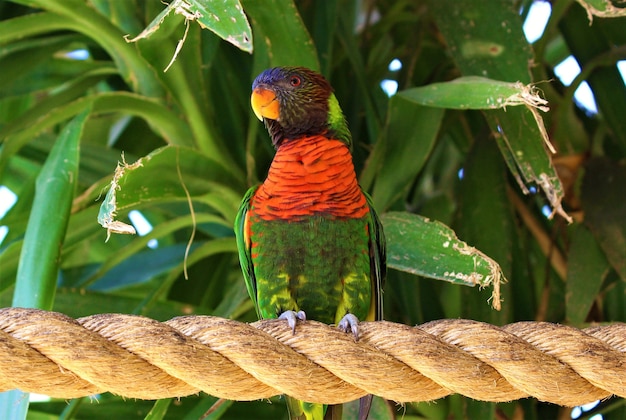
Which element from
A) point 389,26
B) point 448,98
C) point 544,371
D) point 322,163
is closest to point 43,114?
point 322,163

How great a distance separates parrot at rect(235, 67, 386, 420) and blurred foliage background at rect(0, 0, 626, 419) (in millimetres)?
122

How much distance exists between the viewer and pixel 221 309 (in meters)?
2.16

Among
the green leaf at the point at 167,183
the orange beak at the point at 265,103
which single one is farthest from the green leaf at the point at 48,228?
the orange beak at the point at 265,103

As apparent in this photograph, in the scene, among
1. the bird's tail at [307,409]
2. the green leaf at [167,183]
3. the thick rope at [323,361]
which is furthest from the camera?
the bird's tail at [307,409]

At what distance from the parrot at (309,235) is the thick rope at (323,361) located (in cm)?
61

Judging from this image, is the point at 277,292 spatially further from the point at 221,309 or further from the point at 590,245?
the point at 590,245

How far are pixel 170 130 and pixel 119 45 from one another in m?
0.28

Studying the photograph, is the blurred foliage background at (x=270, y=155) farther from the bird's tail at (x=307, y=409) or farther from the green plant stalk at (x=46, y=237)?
the bird's tail at (x=307, y=409)

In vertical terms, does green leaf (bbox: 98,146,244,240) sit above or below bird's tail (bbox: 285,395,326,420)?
above

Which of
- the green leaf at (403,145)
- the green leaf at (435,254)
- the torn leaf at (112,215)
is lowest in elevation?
the green leaf at (435,254)

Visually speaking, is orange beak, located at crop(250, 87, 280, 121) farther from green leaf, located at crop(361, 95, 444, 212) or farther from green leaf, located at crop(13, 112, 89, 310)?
green leaf, located at crop(13, 112, 89, 310)

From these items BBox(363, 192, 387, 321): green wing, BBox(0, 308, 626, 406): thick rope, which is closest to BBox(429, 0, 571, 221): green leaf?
BBox(363, 192, 387, 321): green wing

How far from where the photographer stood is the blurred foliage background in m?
1.98

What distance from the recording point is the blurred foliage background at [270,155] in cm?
198
